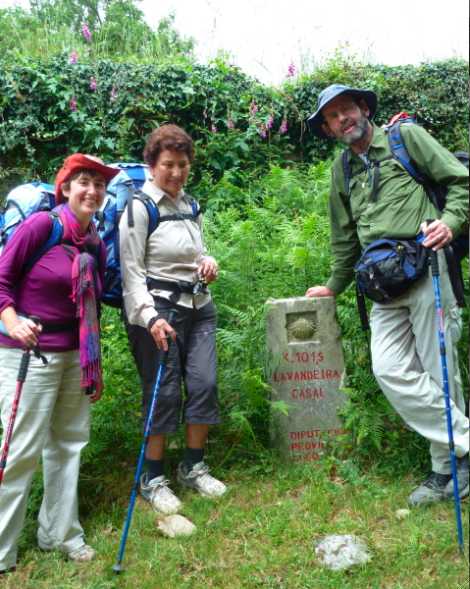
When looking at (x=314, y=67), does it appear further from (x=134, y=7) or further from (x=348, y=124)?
(x=134, y=7)

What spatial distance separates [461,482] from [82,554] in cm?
234

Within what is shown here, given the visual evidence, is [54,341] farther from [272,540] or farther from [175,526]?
[272,540]

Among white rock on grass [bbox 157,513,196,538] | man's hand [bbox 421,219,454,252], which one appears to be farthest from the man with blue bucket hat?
white rock on grass [bbox 157,513,196,538]

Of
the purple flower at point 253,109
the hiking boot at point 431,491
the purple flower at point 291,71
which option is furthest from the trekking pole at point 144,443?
the purple flower at point 291,71

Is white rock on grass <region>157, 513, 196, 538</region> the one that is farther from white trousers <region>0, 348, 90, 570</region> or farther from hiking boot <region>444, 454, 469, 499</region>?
hiking boot <region>444, 454, 469, 499</region>

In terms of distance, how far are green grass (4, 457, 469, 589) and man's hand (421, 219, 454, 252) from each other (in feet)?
5.18

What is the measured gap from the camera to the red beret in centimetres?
358

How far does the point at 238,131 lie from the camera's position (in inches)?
355

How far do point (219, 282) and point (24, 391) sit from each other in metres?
2.34

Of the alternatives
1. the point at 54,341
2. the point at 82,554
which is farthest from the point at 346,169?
the point at 82,554

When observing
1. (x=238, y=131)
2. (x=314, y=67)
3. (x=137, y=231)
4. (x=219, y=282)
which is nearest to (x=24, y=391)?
(x=137, y=231)

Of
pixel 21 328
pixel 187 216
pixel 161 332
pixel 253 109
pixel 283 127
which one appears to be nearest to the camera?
pixel 21 328

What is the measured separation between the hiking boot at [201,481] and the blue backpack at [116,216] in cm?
127

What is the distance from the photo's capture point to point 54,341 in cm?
351
